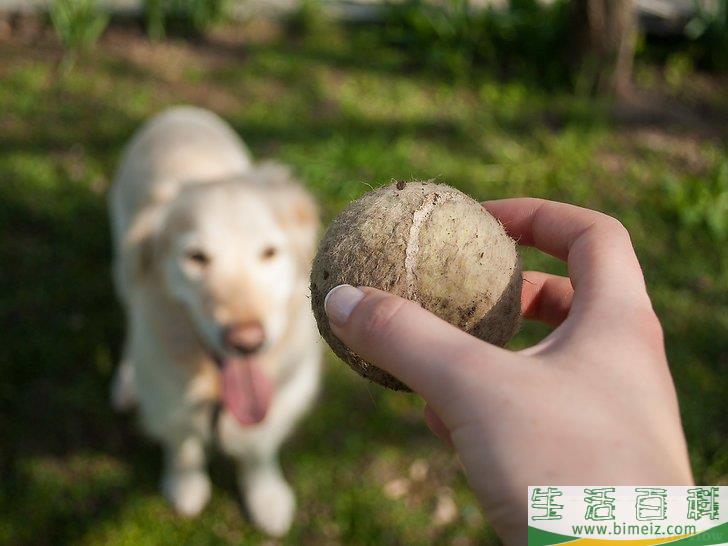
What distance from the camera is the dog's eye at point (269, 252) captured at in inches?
92.2

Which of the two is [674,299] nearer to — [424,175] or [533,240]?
[424,175]

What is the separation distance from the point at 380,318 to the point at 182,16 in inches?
180

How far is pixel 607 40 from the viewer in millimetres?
4512

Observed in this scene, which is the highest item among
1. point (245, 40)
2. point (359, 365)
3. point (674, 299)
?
point (359, 365)

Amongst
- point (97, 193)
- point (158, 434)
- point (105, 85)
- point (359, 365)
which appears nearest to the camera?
point (359, 365)

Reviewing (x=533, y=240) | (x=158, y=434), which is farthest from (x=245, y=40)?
(x=533, y=240)

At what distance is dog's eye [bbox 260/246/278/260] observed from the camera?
2342mm

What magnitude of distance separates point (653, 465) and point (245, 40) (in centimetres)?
488

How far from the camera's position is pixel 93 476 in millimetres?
3016

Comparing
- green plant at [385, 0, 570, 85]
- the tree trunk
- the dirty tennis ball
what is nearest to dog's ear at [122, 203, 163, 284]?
the dirty tennis ball

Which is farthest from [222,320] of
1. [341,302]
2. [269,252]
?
[341,302]

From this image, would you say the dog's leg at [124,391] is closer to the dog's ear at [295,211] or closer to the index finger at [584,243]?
the dog's ear at [295,211]

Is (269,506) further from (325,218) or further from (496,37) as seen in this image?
(496,37)

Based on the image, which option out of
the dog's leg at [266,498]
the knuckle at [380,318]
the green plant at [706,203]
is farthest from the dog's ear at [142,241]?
the green plant at [706,203]
